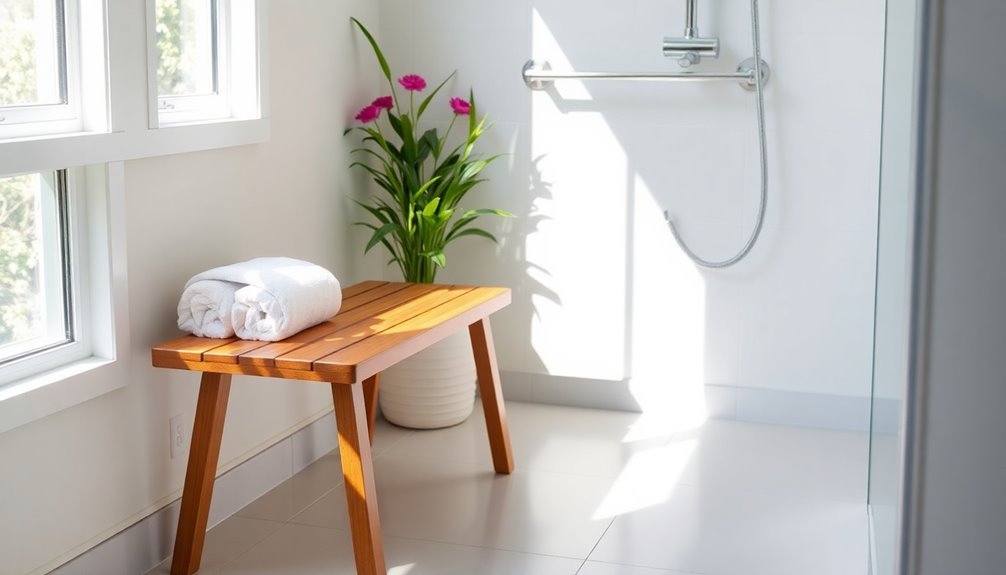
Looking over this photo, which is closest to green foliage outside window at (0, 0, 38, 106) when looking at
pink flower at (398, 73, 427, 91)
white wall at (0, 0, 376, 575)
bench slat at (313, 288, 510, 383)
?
white wall at (0, 0, 376, 575)

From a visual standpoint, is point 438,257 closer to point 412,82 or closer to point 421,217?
point 421,217

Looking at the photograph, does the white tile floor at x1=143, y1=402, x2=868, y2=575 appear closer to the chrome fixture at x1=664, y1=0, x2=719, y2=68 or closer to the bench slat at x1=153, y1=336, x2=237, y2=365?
the bench slat at x1=153, y1=336, x2=237, y2=365

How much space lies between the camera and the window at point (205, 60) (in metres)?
2.69

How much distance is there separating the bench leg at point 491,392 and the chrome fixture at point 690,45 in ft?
3.38

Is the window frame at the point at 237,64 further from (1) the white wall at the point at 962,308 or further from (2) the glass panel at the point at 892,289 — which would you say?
(1) the white wall at the point at 962,308

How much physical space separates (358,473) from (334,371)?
235 millimetres

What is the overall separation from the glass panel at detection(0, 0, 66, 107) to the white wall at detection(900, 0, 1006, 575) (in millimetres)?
1708

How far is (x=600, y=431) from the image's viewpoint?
11.8ft

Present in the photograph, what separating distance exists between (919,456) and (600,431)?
221cm

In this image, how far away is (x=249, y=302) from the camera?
2.51 meters

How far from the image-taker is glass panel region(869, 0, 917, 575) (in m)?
1.62

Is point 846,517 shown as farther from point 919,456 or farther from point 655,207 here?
point 919,456

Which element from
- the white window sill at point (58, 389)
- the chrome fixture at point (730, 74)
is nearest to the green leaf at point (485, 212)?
the chrome fixture at point (730, 74)

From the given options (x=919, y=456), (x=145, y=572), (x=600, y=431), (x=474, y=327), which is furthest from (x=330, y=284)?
(x=919, y=456)
